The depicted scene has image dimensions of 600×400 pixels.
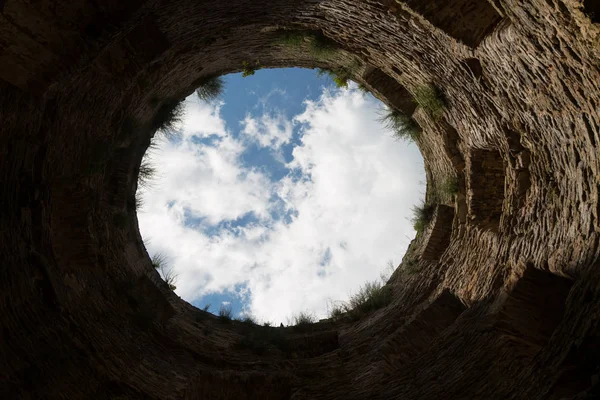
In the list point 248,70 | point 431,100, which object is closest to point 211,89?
point 248,70

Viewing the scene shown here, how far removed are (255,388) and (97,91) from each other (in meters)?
4.53

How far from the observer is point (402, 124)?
7117 mm

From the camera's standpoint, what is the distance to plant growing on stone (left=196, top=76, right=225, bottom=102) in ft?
25.1

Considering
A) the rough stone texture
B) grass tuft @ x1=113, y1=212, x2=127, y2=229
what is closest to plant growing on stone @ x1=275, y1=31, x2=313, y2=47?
the rough stone texture

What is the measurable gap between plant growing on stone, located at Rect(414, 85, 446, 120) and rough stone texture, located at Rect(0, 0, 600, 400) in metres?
0.11

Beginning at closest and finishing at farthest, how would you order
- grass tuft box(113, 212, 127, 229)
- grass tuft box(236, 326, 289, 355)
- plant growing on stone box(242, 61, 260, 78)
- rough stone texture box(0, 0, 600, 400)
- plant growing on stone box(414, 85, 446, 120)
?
rough stone texture box(0, 0, 600, 400), plant growing on stone box(414, 85, 446, 120), grass tuft box(236, 326, 289, 355), grass tuft box(113, 212, 127, 229), plant growing on stone box(242, 61, 260, 78)

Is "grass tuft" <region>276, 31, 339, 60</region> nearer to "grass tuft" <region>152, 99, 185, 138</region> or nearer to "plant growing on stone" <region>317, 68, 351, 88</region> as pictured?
"plant growing on stone" <region>317, 68, 351, 88</region>

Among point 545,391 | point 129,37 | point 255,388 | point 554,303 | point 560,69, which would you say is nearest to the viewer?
point 545,391

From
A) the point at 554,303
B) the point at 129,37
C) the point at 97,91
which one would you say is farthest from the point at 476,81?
the point at 97,91

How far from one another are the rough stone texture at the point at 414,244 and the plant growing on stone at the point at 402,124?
26 centimetres

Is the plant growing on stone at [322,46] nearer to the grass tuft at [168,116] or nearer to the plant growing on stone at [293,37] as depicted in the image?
the plant growing on stone at [293,37]

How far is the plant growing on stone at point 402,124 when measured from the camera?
7.05 m

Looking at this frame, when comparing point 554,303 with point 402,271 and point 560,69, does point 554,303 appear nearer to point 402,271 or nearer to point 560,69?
point 560,69

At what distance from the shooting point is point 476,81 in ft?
16.8
